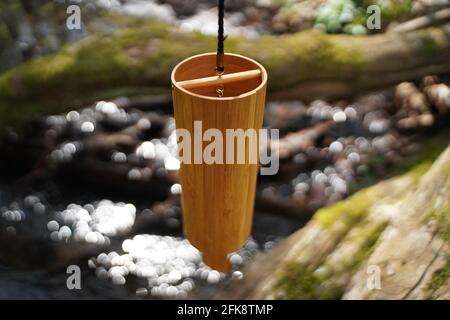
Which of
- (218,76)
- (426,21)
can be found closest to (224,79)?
(218,76)

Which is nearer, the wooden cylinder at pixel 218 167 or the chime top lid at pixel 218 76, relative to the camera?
the wooden cylinder at pixel 218 167

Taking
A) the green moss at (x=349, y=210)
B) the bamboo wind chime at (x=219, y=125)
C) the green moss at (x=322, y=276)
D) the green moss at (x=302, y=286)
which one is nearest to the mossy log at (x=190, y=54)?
the green moss at (x=349, y=210)

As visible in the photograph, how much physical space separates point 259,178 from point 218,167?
1377 millimetres

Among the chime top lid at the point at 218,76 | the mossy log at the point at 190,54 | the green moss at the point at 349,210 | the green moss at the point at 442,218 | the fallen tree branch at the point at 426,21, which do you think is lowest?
the green moss at the point at 349,210

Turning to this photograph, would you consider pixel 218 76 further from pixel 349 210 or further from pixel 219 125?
pixel 349 210

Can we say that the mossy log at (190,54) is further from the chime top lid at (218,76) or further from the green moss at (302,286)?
the chime top lid at (218,76)

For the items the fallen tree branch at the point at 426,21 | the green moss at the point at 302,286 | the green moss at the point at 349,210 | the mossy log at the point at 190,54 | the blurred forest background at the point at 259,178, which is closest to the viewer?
the green moss at the point at 302,286

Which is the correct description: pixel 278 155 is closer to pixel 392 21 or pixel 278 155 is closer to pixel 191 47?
pixel 191 47

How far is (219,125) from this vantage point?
211 centimetres

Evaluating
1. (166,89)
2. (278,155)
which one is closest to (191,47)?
(166,89)

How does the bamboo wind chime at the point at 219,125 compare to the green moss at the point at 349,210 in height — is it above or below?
above

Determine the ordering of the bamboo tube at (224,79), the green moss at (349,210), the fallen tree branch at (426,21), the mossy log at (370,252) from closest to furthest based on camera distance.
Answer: the bamboo tube at (224,79) → the mossy log at (370,252) → the green moss at (349,210) → the fallen tree branch at (426,21)

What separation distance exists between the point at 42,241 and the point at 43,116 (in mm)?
1039

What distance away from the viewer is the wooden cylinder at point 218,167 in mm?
2090
